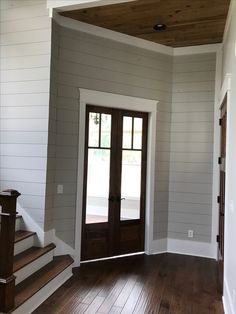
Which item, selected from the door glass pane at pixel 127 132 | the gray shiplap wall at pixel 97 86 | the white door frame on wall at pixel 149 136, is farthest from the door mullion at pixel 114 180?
the gray shiplap wall at pixel 97 86

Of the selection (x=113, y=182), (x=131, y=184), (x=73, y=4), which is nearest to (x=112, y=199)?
(x=113, y=182)

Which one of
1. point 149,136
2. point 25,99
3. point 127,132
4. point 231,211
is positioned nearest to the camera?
point 231,211

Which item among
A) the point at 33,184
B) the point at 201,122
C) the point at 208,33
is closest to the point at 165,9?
the point at 208,33

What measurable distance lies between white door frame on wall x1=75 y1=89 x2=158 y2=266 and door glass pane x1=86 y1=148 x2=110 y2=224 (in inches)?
7.5

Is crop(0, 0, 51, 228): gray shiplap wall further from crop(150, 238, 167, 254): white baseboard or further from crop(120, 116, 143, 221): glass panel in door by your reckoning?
crop(150, 238, 167, 254): white baseboard

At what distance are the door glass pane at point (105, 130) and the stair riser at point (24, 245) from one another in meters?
1.64

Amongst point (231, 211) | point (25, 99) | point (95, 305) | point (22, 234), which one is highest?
point (25, 99)

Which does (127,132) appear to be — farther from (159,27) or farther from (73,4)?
(73,4)

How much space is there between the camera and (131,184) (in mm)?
4602

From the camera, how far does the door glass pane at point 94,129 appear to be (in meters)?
4.30

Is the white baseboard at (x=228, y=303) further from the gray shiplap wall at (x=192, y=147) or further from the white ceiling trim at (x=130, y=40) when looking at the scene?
the white ceiling trim at (x=130, y=40)

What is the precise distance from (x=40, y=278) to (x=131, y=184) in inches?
77.6

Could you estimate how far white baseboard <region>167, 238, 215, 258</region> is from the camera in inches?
181

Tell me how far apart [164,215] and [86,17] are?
317 cm
